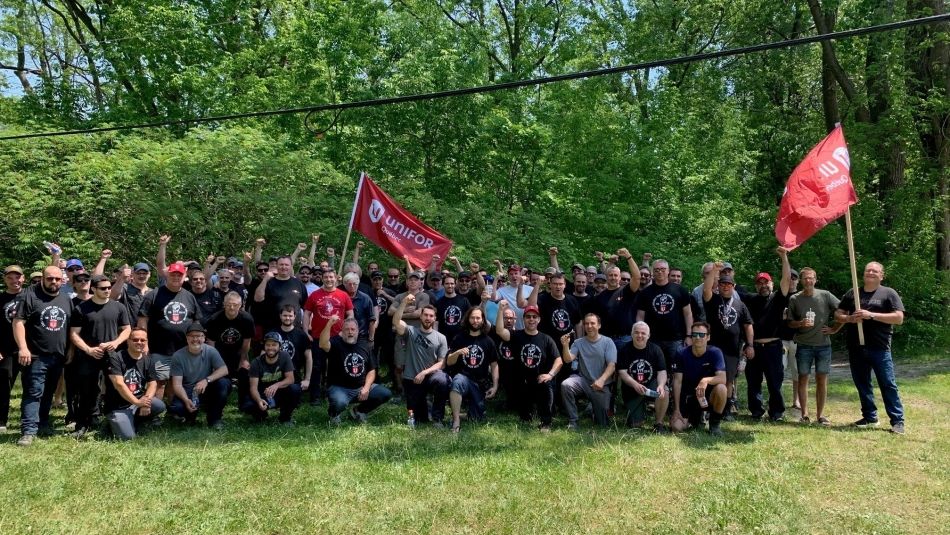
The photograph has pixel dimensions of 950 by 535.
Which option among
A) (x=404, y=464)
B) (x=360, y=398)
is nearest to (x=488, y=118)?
(x=360, y=398)

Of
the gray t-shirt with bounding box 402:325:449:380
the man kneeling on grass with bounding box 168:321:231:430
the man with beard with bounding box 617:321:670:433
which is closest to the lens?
the man kneeling on grass with bounding box 168:321:231:430

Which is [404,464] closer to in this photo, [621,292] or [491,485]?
[491,485]

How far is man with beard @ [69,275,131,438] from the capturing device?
771cm

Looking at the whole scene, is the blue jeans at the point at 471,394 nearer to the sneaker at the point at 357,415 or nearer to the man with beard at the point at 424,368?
the man with beard at the point at 424,368

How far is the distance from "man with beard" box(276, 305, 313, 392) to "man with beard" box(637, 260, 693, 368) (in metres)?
4.53

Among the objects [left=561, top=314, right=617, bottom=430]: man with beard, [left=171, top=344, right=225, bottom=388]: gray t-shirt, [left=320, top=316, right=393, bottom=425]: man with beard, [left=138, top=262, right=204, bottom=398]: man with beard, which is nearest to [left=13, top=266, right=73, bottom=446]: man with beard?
[left=138, top=262, right=204, bottom=398]: man with beard

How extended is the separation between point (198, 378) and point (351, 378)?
187 cm

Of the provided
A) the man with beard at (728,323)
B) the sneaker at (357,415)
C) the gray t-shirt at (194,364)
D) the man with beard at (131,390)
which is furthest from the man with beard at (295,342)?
the man with beard at (728,323)

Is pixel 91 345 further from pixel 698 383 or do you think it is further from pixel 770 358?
pixel 770 358

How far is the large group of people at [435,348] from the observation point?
7.77 metres

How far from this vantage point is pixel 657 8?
79.7ft

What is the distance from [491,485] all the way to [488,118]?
37.8ft

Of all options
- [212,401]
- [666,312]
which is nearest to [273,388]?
[212,401]

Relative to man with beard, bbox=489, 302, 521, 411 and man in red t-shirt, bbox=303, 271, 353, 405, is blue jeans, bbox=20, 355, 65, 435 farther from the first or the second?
man with beard, bbox=489, 302, 521, 411
